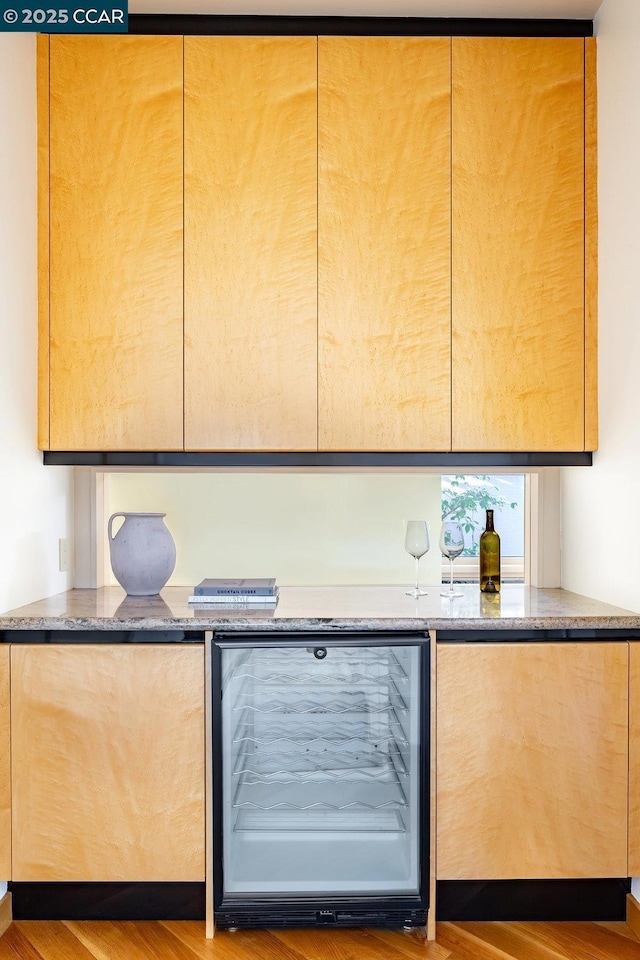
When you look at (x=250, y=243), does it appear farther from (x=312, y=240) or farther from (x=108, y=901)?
(x=108, y=901)

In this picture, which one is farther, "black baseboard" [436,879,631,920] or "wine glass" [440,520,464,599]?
"wine glass" [440,520,464,599]

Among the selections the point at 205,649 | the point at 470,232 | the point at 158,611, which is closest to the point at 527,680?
the point at 205,649

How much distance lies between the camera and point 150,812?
2035 mm

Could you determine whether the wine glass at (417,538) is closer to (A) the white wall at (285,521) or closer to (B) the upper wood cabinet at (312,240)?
(B) the upper wood cabinet at (312,240)

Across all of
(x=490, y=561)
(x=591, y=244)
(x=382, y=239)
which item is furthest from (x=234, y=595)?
(x=591, y=244)

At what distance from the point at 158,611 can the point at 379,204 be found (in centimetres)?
144

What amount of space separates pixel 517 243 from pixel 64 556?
A: 1.84 m

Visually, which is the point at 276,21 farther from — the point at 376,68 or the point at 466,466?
the point at 466,466

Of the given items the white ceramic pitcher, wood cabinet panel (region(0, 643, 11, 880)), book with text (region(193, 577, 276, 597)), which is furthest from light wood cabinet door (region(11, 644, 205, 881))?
the white ceramic pitcher

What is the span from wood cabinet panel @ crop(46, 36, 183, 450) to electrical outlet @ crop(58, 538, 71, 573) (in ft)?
1.25

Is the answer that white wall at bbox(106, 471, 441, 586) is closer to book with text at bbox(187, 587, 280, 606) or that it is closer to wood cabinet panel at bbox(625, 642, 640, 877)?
book with text at bbox(187, 587, 280, 606)

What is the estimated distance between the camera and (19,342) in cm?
223

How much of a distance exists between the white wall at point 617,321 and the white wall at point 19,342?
5.91 ft

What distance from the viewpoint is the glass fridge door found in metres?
2.07
